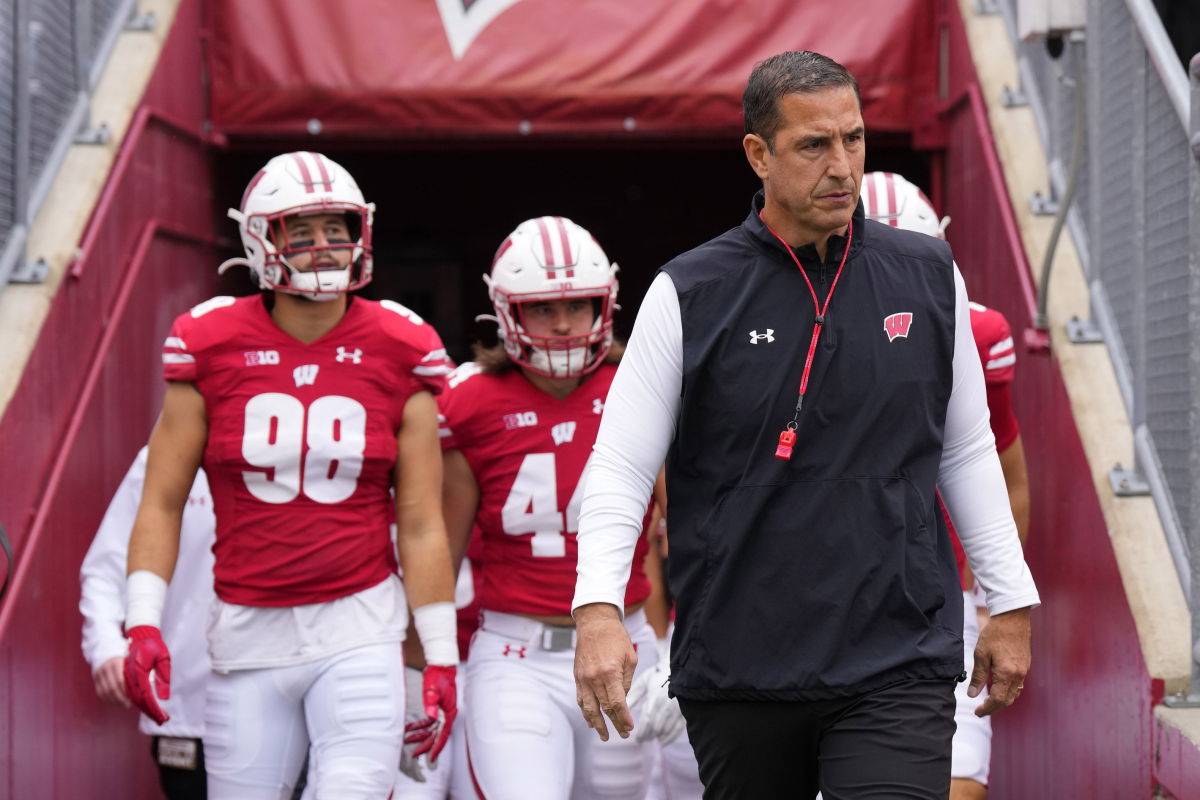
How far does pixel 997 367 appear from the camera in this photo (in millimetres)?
4828

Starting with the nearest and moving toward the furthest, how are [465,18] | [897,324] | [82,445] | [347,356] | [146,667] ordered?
[897,324]
[146,667]
[347,356]
[82,445]
[465,18]

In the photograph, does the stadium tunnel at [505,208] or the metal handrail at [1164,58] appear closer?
the metal handrail at [1164,58]

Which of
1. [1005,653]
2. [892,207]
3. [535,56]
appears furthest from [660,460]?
[535,56]

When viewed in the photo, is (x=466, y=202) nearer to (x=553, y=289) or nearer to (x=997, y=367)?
(x=553, y=289)

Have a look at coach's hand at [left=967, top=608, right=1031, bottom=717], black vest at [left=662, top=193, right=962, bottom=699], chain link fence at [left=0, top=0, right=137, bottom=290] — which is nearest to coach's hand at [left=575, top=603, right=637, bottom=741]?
black vest at [left=662, top=193, right=962, bottom=699]

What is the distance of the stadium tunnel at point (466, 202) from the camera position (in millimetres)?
5047

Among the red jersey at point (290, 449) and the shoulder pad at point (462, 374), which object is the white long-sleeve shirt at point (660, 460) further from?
the shoulder pad at point (462, 374)

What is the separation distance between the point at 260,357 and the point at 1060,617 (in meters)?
2.89

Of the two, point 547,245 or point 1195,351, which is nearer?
point 1195,351

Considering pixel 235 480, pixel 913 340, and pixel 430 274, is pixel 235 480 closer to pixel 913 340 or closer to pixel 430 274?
pixel 913 340

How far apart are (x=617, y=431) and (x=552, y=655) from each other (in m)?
1.88

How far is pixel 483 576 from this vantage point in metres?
5.00

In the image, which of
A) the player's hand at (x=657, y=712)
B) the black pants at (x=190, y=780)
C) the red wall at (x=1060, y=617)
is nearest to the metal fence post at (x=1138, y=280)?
the red wall at (x=1060, y=617)

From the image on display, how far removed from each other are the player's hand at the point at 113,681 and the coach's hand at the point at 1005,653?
2.58 metres
